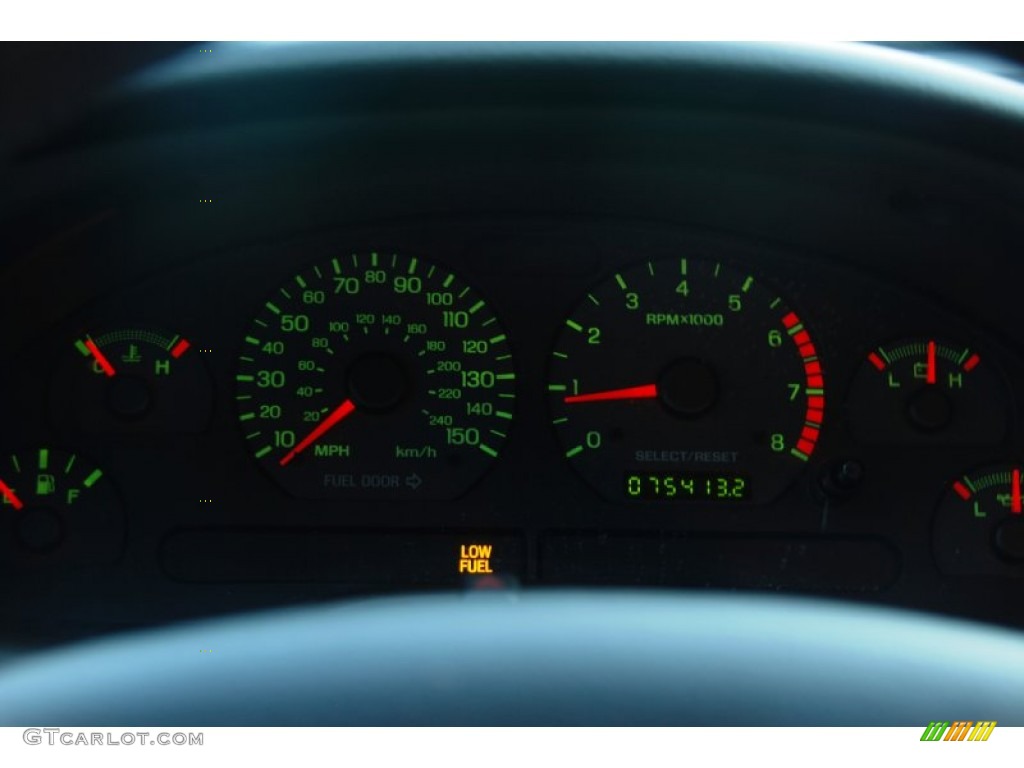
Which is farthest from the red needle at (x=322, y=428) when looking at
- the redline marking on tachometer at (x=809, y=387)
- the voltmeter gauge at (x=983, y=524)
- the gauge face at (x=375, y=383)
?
the voltmeter gauge at (x=983, y=524)

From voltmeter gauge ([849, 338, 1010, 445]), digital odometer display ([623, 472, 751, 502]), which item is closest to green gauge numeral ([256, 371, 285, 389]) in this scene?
digital odometer display ([623, 472, 751, 502])

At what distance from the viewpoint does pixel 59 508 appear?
10.3 ft

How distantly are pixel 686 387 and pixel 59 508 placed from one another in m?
1.47

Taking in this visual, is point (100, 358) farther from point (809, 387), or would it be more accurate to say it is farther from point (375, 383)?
point (809, 387)

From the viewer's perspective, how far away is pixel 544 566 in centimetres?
314

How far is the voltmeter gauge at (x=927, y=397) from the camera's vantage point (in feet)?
10.6

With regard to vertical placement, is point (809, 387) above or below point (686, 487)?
above

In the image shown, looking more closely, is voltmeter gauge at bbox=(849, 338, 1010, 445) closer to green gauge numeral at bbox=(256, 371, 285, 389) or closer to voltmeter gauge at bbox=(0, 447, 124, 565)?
green gauge numeral at bbox=(256, 371, 285, 389)

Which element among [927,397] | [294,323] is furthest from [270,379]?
[927,397]

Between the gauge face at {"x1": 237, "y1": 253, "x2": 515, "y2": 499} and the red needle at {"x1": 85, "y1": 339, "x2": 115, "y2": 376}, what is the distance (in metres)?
0.31

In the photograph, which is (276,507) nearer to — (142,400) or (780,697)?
(142,400)

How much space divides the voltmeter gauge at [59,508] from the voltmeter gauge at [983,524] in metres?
1.91
